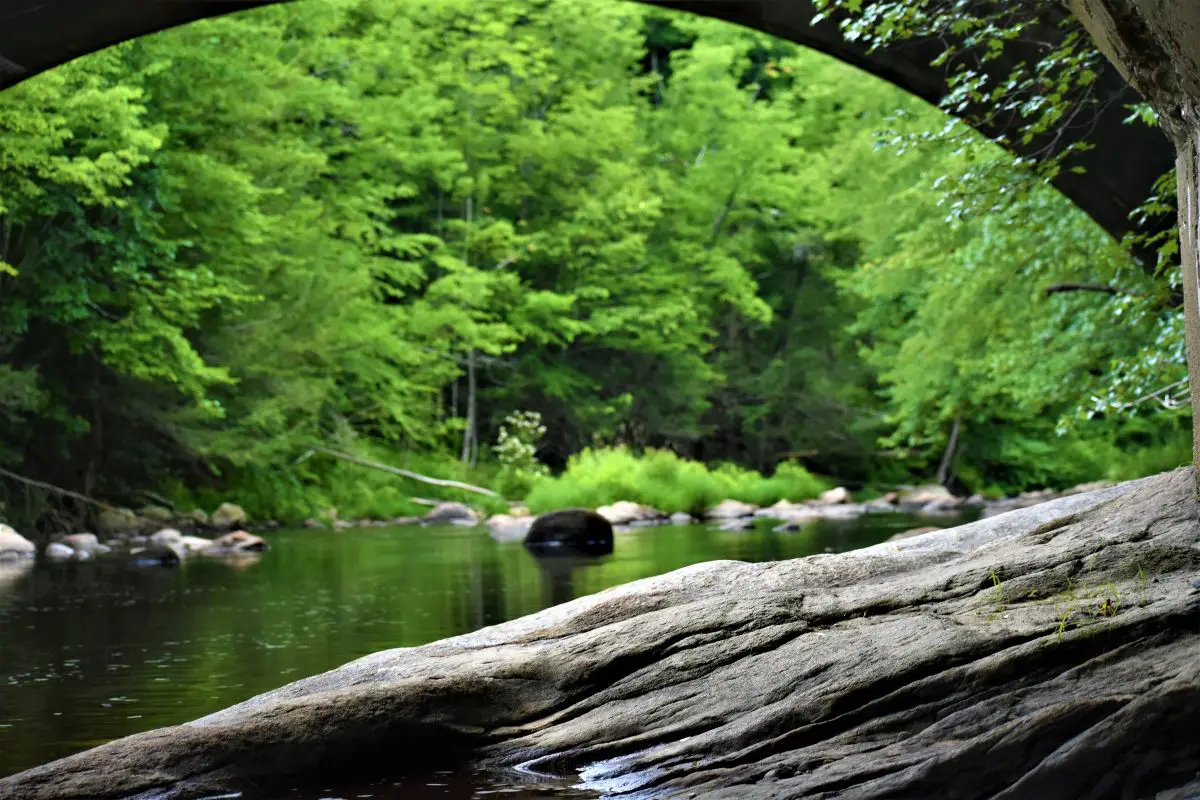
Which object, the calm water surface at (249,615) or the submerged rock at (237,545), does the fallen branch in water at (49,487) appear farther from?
the calm water surface at (249,615)

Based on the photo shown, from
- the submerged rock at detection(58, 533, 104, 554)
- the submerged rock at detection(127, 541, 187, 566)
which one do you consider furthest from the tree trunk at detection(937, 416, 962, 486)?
the submerged rock at detection(58, 533, 104, 554)

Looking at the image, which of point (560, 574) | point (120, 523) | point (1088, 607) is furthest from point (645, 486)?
point (1088, 607)

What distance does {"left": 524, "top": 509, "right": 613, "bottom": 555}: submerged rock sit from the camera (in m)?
17.4

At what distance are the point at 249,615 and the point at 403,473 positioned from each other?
44.8ft

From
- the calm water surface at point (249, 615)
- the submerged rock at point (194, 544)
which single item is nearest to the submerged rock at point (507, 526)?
the calm water surface at point (249, 615)

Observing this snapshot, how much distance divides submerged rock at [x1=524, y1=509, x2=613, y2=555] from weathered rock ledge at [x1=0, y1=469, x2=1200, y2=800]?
38.1ft

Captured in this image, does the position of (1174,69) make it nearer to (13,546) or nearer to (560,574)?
(560,574)

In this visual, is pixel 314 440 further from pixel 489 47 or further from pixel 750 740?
pixel 750 740

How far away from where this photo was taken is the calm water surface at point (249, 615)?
6246 millimetres

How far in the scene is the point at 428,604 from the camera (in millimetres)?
10680

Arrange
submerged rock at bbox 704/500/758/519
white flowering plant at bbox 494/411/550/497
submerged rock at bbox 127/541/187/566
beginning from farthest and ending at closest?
white flowering plant at bbox 494/411/550/497 → submerged rock at bbox 704/500/758/519 → submerged rock at bbox 127/541/187/566

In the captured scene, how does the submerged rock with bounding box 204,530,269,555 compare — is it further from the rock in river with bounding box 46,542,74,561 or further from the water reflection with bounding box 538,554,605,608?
the water reflection with bounding box 538,554,605,608

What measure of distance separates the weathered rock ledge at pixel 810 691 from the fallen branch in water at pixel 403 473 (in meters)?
18.2

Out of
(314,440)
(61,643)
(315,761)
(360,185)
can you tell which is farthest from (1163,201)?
(360,185)
